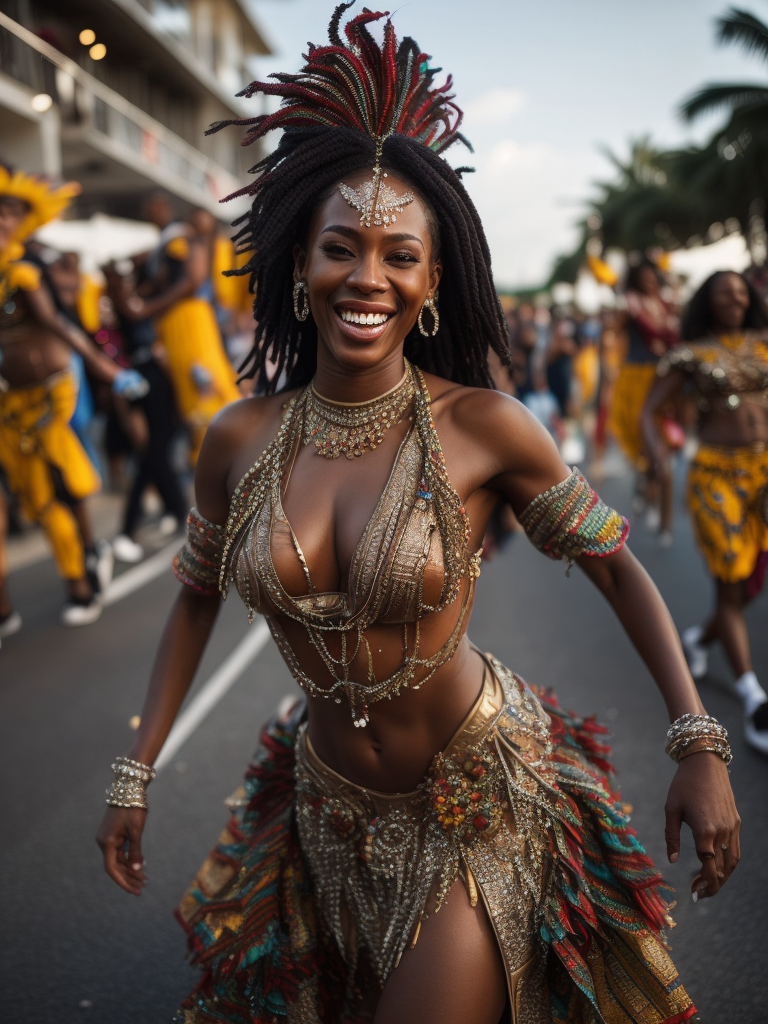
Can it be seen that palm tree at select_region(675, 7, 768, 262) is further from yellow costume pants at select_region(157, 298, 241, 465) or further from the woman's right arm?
the woman's right arm

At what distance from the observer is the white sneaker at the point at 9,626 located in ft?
20.6

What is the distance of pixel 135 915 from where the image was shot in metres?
3.27

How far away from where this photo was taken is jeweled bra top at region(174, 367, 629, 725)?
2.00m

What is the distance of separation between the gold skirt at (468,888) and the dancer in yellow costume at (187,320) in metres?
6.53

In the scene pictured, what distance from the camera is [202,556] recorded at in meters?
2.38

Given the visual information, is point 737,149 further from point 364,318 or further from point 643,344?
point 364,318

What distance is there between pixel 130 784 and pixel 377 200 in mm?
1409

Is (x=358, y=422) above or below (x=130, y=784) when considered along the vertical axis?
above

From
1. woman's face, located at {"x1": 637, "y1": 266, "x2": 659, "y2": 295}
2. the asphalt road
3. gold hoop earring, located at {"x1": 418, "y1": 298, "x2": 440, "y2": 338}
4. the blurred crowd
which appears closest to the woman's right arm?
gold hoop earring, located at {"x1": 418, "y1": 298, "x2": 440, "y2": 338}

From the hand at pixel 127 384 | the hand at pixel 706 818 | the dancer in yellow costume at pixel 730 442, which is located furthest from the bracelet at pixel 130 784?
the hand at pixel 127 384

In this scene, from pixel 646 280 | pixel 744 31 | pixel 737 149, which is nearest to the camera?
pixel 646 280

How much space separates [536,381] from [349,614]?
10895 millimetres

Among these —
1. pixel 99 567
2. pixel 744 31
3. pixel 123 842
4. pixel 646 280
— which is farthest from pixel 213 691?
pixel 744 31

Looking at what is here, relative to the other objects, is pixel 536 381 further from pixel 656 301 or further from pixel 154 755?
pixel 154 755
